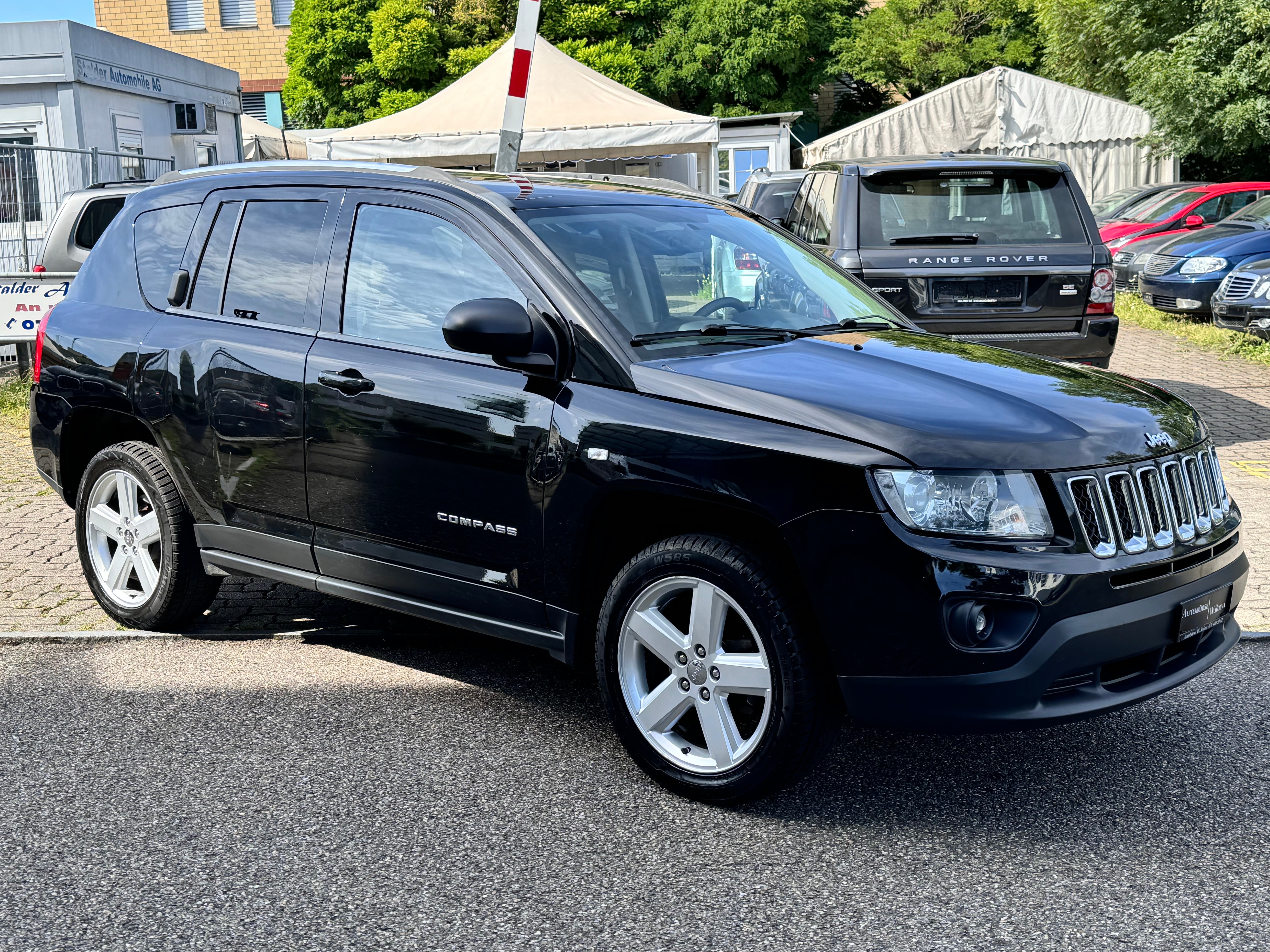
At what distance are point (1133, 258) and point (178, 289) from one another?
1755 cm

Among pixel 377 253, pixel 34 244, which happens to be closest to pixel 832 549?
pixel 377 253

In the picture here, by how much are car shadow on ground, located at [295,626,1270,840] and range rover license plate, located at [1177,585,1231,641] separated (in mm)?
499

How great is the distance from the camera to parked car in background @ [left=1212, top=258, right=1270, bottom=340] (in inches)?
530

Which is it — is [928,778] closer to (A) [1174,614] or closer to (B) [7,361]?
(A) [1174,614]

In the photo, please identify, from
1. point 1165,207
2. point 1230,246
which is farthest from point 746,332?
point 1165,207

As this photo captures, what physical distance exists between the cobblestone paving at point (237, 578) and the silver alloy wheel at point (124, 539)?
0.83 feet

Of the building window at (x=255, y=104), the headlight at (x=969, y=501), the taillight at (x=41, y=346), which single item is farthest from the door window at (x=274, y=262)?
the building window at (x=255, y=104)

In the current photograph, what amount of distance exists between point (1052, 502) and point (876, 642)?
23.0 inches

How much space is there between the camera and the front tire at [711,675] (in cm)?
361

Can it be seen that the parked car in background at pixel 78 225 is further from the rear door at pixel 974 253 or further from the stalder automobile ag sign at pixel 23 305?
the rear door at pixel 974 253

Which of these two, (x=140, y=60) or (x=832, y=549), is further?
(x=140, y=60)

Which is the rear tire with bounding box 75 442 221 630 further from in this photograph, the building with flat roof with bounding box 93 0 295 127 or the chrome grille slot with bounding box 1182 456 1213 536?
the building with flat roof with bounding box 93 0 295 127

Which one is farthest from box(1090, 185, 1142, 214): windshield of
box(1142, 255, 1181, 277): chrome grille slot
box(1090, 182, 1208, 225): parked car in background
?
box(1142, 255, 1181, 277): chrome grille slot

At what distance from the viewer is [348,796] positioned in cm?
399
